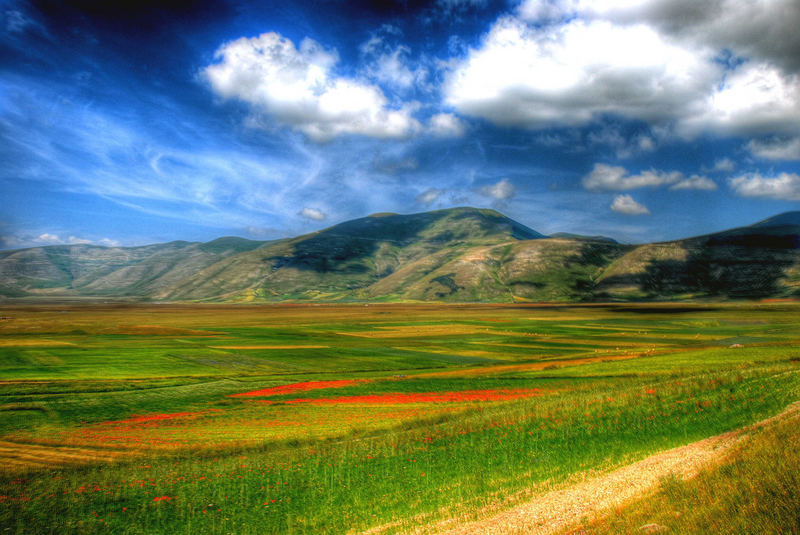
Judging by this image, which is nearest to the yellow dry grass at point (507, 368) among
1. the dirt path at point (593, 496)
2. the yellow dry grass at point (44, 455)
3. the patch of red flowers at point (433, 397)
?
the patch of red flowers at point (433, 397)

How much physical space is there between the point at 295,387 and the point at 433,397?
17.3 m

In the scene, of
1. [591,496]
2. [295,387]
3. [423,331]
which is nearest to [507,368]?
[295,387]

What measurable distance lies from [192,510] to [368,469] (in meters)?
7.98

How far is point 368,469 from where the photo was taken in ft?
73.9

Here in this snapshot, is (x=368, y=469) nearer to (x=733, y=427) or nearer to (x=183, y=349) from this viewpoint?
(x=733, y=427)

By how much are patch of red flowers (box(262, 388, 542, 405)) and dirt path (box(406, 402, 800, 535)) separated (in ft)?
75.9

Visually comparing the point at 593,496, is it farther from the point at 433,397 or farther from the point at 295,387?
the point at 295,387

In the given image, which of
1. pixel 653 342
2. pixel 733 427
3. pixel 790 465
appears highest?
pixel 790 465

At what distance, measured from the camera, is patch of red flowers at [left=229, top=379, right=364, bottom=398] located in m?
48.3

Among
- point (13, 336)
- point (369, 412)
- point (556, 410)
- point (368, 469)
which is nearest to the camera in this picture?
point (368, 469)

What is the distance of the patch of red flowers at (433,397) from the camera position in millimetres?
41250

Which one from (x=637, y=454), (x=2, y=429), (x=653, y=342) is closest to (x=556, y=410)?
(x=637, y=454)

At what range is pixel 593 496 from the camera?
14.6m

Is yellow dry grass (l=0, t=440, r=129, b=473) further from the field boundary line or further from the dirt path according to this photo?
the dirt path
